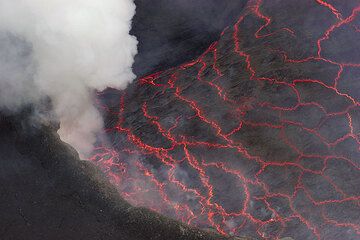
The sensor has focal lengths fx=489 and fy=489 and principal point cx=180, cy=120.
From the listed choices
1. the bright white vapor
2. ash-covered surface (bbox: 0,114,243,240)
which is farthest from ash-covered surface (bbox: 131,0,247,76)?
ash-covered surface (bbox: 0,114,243,240)

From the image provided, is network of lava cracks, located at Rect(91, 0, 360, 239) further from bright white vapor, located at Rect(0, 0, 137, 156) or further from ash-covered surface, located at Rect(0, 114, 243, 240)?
bright white vapor, located at Rect(0, 0, 137, 156)

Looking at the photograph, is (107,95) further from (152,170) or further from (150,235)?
(150,235)

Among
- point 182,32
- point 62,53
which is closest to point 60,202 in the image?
point 62,53

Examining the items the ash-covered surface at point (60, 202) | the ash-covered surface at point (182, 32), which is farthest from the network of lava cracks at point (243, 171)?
the ash-covered surface at point (182, 32)

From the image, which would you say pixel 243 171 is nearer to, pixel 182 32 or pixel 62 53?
pixel 182 32

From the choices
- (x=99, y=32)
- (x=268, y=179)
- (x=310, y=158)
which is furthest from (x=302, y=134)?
(x=99, y=32)

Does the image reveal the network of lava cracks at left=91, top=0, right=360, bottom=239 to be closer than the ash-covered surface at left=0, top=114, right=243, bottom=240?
No
